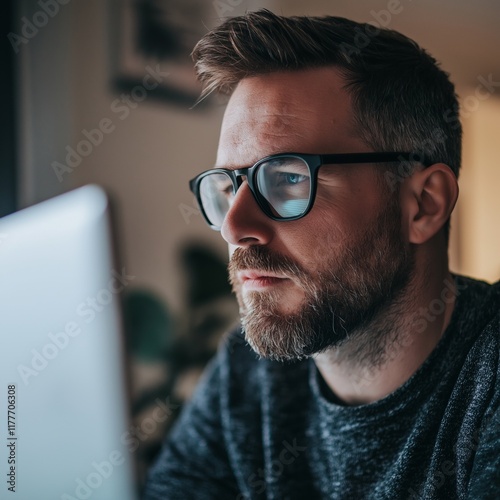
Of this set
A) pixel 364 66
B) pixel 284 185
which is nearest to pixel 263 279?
pixel 284 185

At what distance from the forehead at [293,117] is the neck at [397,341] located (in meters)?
0.27

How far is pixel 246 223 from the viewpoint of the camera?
83cm

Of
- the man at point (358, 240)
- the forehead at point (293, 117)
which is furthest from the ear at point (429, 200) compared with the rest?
the forehead at point (293, 117)

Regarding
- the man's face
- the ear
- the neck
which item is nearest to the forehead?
the man's face

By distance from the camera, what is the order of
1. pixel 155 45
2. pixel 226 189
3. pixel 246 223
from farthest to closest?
pixel 155 45, pixel 226 189, pixel 246 223

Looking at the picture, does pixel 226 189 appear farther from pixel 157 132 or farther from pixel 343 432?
pixel 157 132

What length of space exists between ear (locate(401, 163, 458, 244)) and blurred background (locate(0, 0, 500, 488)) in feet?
0.67

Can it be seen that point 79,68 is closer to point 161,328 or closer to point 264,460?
point 161,328

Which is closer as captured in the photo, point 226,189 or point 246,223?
point 246,223

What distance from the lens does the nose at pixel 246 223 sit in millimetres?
829

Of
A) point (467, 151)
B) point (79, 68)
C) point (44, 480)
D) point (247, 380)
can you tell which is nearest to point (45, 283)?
point (44, 480)

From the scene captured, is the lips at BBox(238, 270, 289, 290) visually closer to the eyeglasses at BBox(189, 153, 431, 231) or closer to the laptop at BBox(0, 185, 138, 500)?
the eyeglasses at BBox(189, 153, 431, 231)

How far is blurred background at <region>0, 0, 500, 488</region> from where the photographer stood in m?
1.23

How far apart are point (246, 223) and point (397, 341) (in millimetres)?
326
